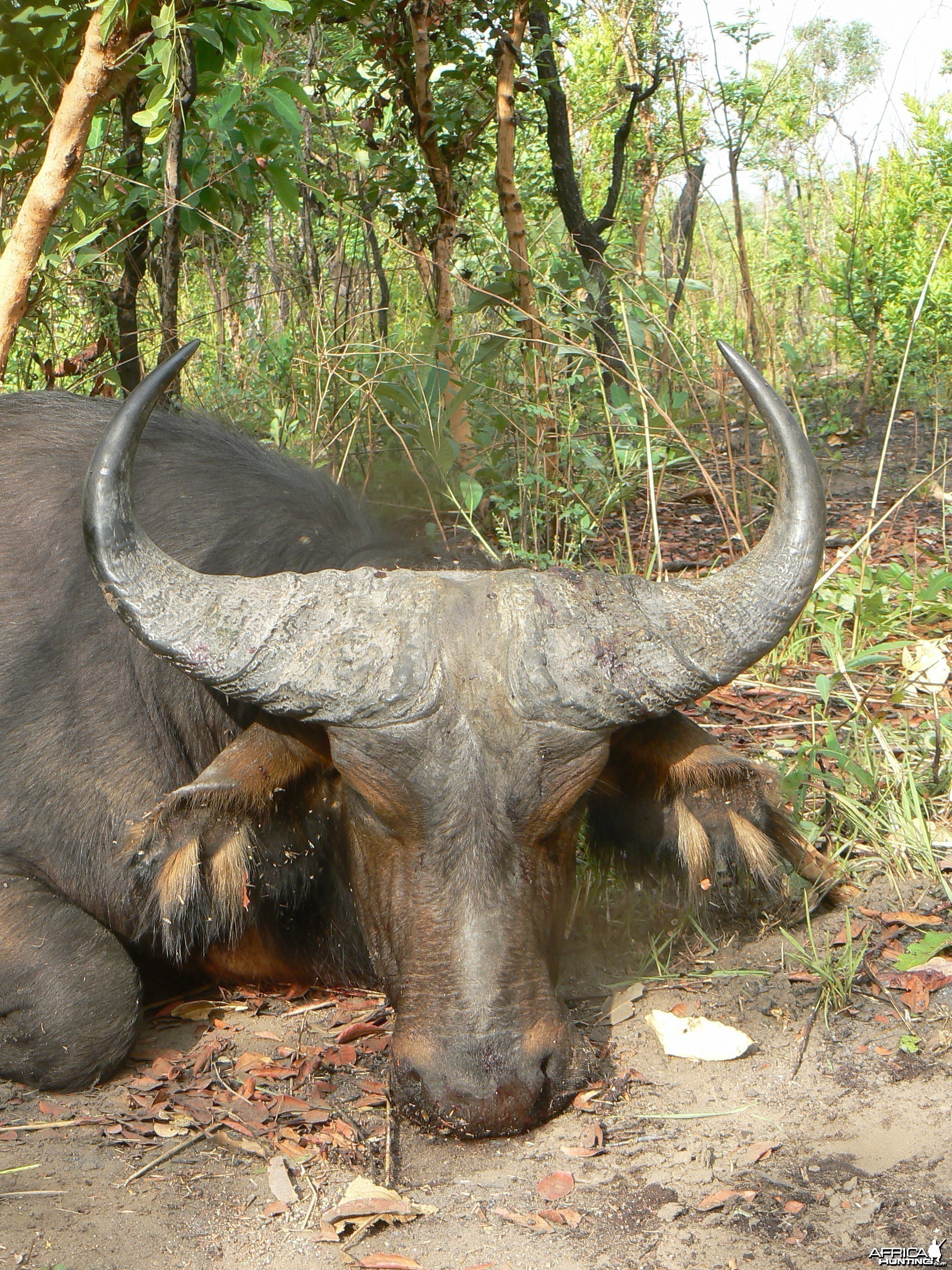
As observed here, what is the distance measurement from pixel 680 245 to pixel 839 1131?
712 centimetres

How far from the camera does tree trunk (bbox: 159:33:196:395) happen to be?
543 centimetres

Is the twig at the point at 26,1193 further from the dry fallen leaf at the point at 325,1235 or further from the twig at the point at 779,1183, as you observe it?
the twig at the point at 779,1183

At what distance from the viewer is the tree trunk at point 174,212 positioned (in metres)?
5.43

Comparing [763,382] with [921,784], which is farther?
[921,784]

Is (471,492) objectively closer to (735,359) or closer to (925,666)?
(925,666)

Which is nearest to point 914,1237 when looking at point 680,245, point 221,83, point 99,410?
point 99,410

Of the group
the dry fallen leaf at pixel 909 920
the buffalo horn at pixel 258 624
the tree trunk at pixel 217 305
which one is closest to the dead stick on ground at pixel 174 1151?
the buffalo horn at pixel 258 624

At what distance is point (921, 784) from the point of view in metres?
4.22

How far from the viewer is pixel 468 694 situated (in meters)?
2.77

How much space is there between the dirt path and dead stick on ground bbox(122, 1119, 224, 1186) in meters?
0.02

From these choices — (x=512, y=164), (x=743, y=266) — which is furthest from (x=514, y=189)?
(x=743, y=266)

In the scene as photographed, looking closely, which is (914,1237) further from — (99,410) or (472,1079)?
(99,410)

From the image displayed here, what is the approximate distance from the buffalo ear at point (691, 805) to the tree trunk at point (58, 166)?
2547 millimetres
